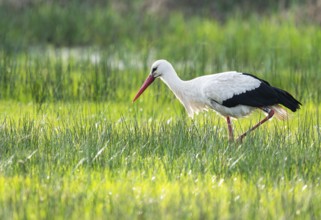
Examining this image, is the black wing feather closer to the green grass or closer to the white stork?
the white stork

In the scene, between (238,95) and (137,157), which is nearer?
(137,157)

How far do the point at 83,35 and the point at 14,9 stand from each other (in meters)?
2.06

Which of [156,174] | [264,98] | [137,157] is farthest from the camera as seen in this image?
[264,98]

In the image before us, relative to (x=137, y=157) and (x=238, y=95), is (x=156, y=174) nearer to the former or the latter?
(x=137, y=157)

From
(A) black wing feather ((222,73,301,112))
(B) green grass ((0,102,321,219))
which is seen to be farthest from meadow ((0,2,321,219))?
(A) black wing feather ((222,73,301,112))

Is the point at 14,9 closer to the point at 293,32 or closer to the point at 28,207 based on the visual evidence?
the point at 293,32

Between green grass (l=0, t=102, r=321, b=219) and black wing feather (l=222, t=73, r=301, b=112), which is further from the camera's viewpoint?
black wing feather (l=222, t=73, r=301, b=112)

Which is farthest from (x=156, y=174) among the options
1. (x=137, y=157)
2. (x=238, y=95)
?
(x=238, y=95)

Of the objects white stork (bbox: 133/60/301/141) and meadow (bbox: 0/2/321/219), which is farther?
white stork (bbox: 133/60/301/141)

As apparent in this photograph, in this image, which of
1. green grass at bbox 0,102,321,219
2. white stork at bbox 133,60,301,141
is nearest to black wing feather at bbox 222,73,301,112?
white stork at bbox 133,60,301,141

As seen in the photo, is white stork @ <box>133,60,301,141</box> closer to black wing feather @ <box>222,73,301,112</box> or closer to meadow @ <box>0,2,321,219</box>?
black wing feather @ <box>222,73,301,112</box>

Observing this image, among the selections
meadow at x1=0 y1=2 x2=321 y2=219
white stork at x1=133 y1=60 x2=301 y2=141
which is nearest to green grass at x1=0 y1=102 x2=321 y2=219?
meadow at x1=0 y1=2 x2=321 y2=219

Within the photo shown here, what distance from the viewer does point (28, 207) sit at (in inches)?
231

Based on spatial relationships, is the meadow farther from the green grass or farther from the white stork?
the white stork
